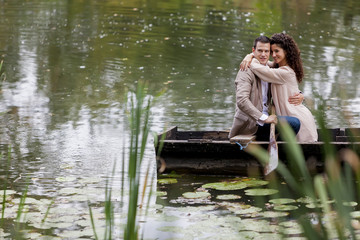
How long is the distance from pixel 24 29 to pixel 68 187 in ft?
41.7

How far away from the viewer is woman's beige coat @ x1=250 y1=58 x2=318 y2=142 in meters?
6.77

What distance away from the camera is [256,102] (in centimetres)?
689

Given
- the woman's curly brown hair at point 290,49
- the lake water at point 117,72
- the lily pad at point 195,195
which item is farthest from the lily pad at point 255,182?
the lake water at point 117,72

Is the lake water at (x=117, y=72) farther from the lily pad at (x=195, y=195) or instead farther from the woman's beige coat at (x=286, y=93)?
the woman's beige coat at (x=286, y=93)

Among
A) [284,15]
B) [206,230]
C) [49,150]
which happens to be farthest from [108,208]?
[284,15]

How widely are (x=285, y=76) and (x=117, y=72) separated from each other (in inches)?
256

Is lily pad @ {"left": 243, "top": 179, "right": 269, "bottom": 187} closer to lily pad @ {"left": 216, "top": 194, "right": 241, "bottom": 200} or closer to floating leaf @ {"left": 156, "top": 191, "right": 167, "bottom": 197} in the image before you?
lily pad @ {"left": 216, "top": 194, "right": 241, "bottom": 200}

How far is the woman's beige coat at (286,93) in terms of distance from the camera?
677 centimetres

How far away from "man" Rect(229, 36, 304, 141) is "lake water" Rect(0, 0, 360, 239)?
1157 millimetres

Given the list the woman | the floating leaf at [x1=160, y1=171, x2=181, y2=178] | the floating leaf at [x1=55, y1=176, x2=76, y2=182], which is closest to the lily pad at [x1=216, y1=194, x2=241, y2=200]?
the floating leaf at [x1=160, y1=171, x2=181, y2=178]

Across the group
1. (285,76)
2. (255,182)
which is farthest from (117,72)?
(255,182)

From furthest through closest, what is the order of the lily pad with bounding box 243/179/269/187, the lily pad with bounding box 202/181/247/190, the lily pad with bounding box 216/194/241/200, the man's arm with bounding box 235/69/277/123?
the man's arm with bounding box 235/69/277/123, the lily pad with bounding box 243/179/269/187, the lily pad with bounding box 202/181/247/190, the lily pad with bounding box 216/194/241/200

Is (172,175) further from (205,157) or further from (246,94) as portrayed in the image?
(246,94)

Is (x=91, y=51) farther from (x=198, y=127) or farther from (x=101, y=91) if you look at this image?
(x=198, y=127)
